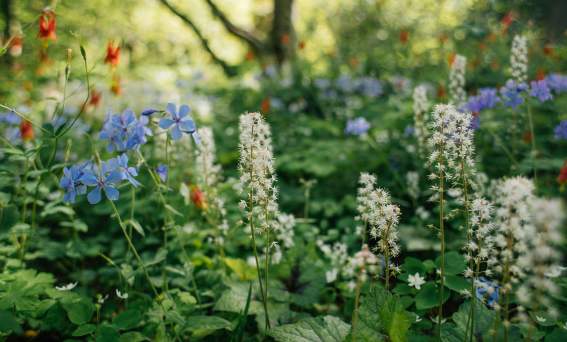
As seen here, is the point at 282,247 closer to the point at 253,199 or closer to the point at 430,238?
the point at 430,238

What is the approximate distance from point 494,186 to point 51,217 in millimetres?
3275

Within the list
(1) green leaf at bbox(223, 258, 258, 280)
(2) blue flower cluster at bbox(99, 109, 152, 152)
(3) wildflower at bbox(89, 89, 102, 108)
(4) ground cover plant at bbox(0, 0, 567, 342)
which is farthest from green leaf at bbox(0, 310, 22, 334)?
(3) wildflower at bbox(89, 89, 102, 108)

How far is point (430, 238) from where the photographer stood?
2881mm

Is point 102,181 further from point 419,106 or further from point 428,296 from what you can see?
point 419,106

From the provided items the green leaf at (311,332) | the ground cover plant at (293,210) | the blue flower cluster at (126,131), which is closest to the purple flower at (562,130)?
the ground cover plant at (293,210)

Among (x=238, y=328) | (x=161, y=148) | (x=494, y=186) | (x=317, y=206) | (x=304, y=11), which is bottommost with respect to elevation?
(x=238, y=328)

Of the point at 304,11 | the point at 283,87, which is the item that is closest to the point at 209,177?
the point at 283,87

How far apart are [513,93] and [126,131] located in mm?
2304

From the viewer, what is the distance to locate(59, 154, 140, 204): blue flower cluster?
6.15 feet

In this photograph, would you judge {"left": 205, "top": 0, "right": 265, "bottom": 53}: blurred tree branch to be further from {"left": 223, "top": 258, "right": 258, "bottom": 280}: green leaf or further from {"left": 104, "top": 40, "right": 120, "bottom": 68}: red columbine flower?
{"left": 223, "top": 258, "right": 258, "bottom": 280}: green leaf

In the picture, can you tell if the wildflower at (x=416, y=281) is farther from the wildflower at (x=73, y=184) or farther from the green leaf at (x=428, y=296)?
the wildflower at (x=73, y=184)

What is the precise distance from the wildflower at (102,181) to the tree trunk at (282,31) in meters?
6.32

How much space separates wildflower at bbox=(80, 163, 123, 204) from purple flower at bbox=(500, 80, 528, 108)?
90.7 inches

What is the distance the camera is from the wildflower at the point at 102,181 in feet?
6.12
